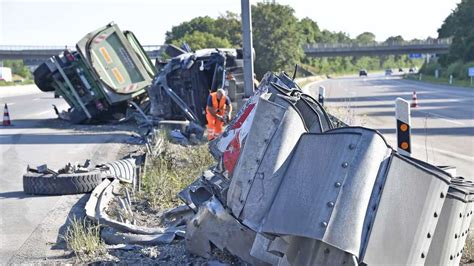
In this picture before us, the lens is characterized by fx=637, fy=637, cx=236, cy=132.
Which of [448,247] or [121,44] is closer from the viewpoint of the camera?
[448,247]

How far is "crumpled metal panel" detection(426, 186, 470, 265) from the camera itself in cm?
371

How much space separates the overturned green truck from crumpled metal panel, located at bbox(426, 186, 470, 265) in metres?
10.9

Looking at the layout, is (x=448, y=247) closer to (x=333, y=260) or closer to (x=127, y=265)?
(x=333, y=260)

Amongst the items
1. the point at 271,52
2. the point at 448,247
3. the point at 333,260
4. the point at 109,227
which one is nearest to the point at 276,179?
the point at 333,260

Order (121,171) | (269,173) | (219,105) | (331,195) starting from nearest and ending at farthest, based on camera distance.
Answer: (331,195)
(269,173)
(121,171)
(219,105)

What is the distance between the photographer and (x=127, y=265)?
4867 mm

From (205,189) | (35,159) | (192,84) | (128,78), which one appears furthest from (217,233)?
(128,78)

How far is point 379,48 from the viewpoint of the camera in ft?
328

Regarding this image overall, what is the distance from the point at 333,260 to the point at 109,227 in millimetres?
3120

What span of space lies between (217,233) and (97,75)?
12.5 m

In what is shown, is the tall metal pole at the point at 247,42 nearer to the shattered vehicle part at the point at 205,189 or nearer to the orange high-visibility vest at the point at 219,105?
the orange high-visibility vest at the point at 219,105

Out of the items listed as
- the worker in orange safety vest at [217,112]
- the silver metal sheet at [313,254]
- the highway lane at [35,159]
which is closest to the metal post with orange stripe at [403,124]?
the silver metal sheet at [313,254]

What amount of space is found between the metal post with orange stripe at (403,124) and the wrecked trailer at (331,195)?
1.13m

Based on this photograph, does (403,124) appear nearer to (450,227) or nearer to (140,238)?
(450,227)
